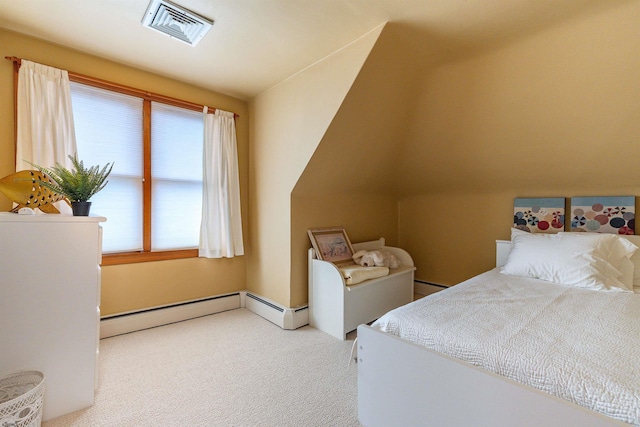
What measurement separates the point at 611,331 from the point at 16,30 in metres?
3.88

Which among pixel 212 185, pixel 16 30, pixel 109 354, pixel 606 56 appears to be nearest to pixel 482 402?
pixel 606 56

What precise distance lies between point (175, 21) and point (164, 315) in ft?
7.88

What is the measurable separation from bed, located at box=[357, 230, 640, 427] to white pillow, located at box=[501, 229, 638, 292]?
0.06 ft

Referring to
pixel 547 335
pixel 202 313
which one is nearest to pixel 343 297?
pixel 547 335

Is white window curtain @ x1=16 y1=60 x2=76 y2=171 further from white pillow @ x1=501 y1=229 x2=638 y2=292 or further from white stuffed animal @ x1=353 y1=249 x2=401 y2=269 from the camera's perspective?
white pillow @ x1=501 y1=229 x2=638 y2=292

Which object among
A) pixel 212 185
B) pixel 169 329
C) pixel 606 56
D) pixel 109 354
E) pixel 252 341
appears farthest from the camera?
pixel 212 185

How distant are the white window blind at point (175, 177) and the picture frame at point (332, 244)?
121 cm

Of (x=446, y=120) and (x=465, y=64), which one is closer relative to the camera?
(x=465, y=64)

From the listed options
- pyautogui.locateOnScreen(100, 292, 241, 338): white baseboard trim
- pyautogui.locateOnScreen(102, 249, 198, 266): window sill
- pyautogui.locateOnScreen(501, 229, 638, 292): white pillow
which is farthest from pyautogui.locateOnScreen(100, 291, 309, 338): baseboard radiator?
pyautogui.locateOnScreen(501, 229, 638, 292): white pillow

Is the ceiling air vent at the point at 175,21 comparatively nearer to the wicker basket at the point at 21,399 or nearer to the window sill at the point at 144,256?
the window sill at the point at 144,256

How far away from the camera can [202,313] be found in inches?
111

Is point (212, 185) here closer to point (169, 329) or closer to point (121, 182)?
point (121, 182)

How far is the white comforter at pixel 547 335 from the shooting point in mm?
861

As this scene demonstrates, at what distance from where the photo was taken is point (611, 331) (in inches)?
46.6
